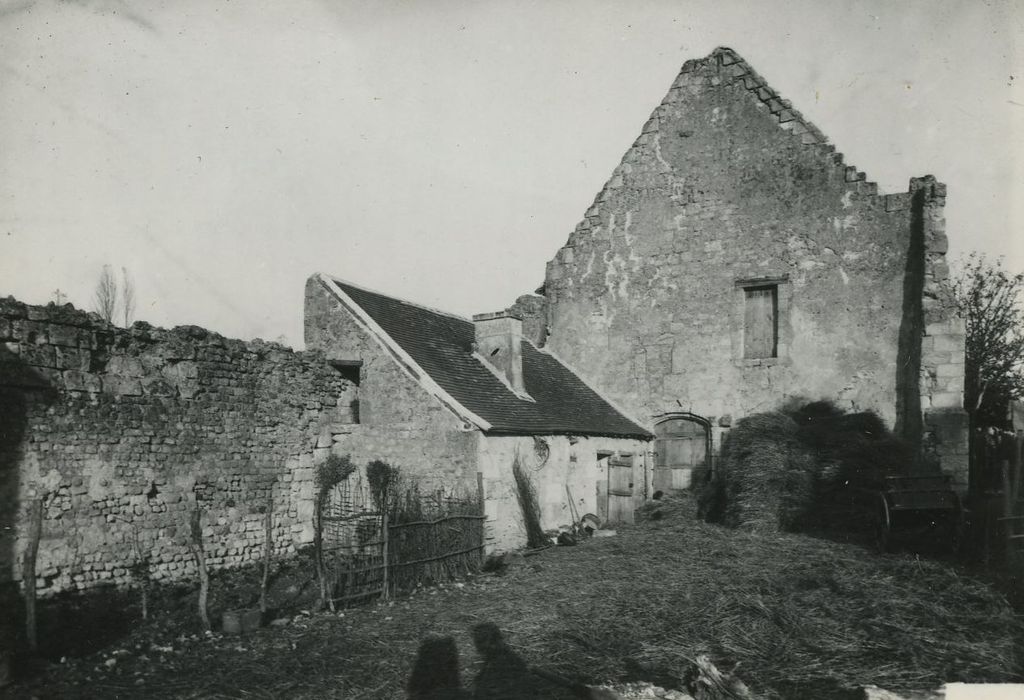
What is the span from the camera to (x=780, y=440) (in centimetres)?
1438

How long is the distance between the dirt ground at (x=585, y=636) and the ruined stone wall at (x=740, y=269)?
618cm

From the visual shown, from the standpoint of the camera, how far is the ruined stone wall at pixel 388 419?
1277cm

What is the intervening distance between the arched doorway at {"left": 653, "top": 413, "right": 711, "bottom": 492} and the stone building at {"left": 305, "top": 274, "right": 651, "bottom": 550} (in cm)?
67

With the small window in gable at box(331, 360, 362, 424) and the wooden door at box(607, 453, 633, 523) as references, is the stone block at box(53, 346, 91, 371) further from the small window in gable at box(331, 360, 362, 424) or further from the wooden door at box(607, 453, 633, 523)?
the wooden door at box(607, 453, 633, 523)

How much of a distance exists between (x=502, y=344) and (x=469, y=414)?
3441 mm

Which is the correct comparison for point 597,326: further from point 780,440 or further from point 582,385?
A: point 780,440

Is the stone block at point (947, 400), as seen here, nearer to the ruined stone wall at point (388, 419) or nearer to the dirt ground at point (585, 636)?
the dirt ground at point (585, 636)

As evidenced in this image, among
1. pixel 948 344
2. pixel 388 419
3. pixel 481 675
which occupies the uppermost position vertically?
pixel 948 344

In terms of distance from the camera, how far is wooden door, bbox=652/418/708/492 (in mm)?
17766

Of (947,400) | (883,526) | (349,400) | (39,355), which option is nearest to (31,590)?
(39,355)

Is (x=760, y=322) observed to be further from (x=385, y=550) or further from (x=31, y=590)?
(x=31, y=590)

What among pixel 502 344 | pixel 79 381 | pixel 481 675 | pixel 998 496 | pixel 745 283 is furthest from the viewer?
pixel 998 496

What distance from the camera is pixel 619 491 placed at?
55.0 feet

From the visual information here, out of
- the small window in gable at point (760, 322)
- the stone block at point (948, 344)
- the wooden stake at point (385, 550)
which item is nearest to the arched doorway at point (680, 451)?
the small window in gable at point (760, 322)
